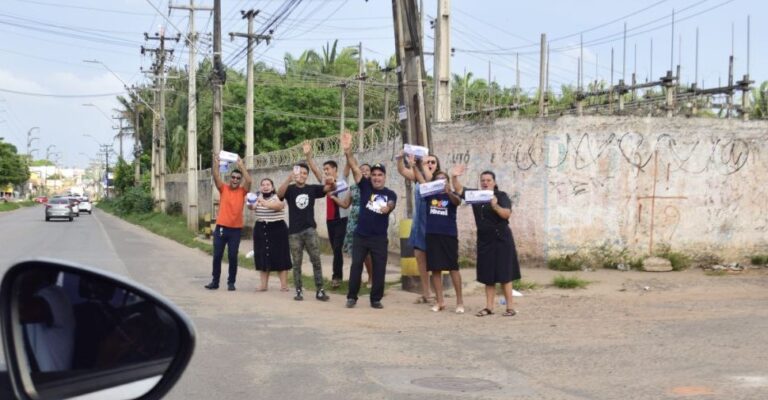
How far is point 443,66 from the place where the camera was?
18.4m

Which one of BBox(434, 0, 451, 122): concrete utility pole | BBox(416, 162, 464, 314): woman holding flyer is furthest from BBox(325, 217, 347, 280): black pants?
BBox(434, 0, 451, 122): concrete utility pole

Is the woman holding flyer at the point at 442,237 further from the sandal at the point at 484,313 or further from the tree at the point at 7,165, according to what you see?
the tree at the point at 7,165

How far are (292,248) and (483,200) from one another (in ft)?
10.4

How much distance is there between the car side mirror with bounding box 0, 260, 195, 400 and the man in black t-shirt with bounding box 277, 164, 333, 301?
886 centimetres

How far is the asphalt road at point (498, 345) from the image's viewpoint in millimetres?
6305

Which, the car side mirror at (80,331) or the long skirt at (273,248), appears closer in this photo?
the car side mirror at (80,331)

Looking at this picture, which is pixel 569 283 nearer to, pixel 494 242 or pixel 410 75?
pixel 494 242

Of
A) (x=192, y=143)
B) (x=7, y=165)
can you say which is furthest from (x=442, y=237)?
(x=7, y=165)

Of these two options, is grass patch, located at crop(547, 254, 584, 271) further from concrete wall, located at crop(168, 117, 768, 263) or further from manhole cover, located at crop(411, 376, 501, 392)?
manhole cover, located at crop(411, 376, 501, 392)

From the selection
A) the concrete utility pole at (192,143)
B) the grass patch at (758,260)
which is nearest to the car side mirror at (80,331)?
the grass patch at (758,260)

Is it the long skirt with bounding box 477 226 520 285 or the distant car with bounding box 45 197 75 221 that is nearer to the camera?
the long skirt with bounding box 477 226 520 285

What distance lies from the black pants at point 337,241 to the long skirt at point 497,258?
3.50 metres

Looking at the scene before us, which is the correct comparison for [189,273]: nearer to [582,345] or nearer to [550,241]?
[550,241]

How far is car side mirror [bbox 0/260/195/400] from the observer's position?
2.28 m
